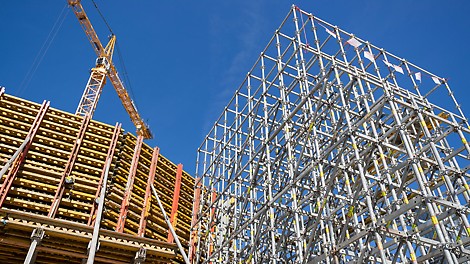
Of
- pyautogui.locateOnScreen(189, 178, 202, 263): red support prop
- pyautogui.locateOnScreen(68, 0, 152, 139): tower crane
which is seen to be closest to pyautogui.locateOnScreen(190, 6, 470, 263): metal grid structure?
pyautogui.locateOnScreen(189, 178, 202, 263): red support prop

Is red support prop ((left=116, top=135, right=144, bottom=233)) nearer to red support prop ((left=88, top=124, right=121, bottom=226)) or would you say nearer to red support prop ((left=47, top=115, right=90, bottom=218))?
red support prop ((left=88, top=124, right=121, bottom=226))

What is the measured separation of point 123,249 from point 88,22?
32232mm

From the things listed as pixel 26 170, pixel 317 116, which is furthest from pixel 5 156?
pixel 317 116

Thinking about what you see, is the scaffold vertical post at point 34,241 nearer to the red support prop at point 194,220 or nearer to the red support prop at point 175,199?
the red support prop at point 175,199

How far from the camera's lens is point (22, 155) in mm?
17797

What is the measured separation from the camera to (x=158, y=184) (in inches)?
837

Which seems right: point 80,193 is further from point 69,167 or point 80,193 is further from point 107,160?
point 107,160

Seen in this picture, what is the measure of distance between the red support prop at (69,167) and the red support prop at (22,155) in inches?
64.1

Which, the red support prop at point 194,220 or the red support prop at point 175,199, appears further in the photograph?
the red support prop at point 194,220

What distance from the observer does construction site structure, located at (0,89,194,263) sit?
50.5ft

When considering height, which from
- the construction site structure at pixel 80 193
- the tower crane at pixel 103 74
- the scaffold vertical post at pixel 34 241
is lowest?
the scaffold vertical post at pixel 34 241

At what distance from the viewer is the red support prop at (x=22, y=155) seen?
1652 centimetres

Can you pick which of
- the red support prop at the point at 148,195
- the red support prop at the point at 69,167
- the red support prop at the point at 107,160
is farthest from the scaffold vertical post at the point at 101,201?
the red support prop at the point at 148,195

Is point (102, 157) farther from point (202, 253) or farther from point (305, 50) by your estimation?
point (305, 50)
